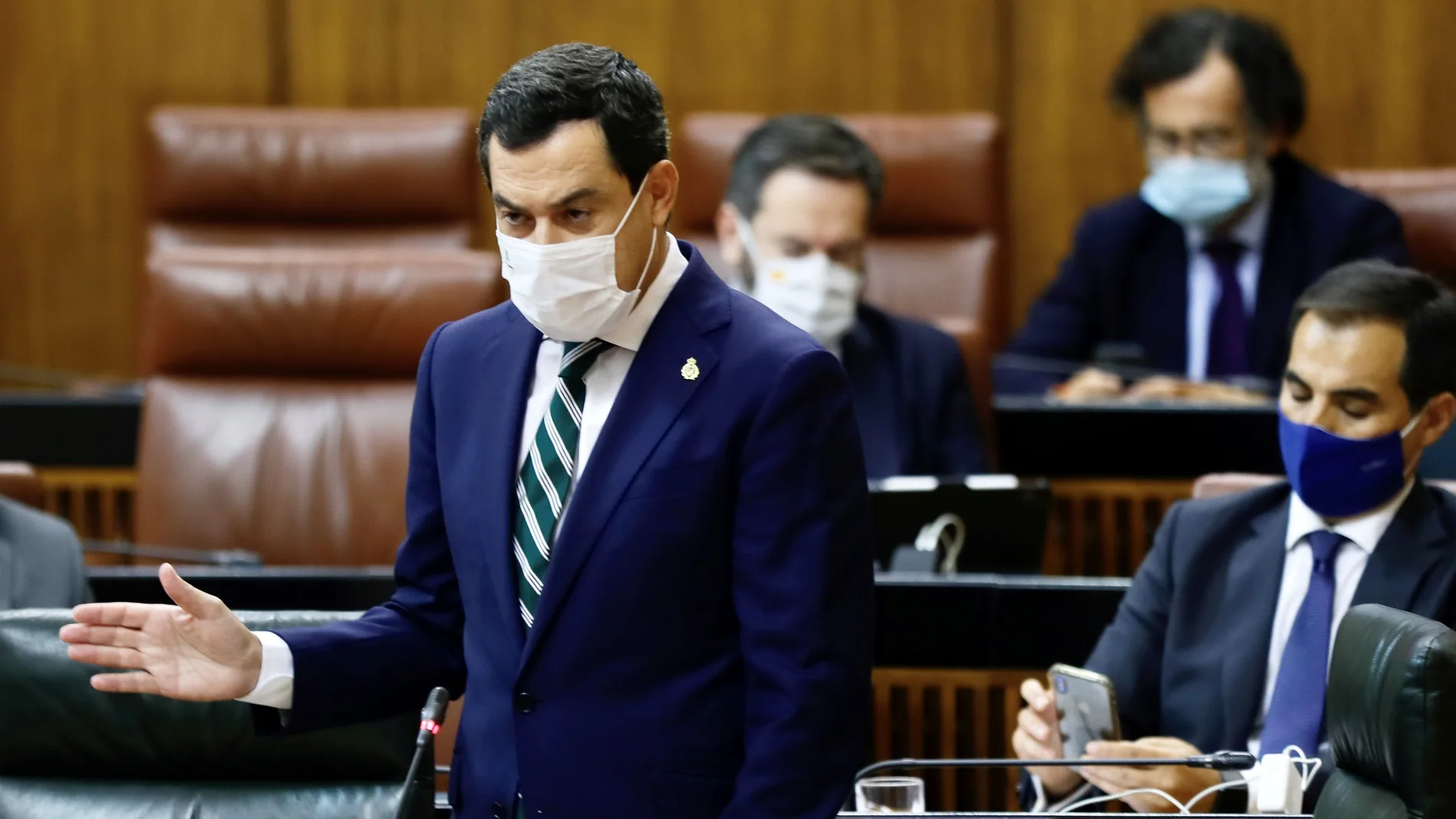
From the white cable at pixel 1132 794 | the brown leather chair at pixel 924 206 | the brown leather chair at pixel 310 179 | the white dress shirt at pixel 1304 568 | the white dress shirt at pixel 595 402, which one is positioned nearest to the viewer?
the white dress shirt at pixel 595 402

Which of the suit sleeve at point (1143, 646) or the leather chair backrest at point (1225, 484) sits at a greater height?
the leather chair backrest at point (1225, 484)

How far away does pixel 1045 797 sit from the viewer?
2.04m

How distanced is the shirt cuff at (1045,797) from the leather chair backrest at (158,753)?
796 mm

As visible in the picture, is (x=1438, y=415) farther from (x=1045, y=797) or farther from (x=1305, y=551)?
(x=1045, y=797)

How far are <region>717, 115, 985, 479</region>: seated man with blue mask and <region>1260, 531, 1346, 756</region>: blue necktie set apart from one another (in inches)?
39.0

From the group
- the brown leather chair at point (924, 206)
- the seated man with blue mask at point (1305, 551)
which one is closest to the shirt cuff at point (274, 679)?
the seated man with blue mask at point (1305, 551)

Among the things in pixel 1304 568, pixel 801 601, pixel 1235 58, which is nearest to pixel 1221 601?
pixel 1304 568

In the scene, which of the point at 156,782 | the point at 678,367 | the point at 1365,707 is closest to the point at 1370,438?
the point at 1365,707

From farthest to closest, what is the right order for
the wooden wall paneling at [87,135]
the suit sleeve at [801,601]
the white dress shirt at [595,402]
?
the wooden wall paneling at [87,135] < the white dress shirt at [595,402] < the suit sleeve at [801,601]

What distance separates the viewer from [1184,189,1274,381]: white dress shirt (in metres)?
3.61

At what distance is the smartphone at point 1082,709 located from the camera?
1.94 m

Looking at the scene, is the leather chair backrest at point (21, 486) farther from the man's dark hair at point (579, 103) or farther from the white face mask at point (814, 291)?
the man's dark hair at point (579, 103)

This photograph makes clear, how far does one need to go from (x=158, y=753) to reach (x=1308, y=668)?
1267 millimetres

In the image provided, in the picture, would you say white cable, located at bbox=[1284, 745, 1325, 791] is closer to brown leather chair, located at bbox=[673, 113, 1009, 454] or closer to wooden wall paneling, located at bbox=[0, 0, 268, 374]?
brown leather chair, located at bbox=[673, 113, 1009, 454]
